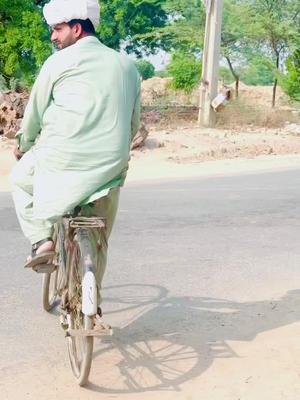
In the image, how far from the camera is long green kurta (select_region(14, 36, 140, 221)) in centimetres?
394

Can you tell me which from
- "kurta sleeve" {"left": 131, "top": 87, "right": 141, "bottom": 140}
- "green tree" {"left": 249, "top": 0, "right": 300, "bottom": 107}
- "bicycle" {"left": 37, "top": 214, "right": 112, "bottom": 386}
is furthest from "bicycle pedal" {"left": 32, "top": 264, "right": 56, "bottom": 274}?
"green tree" {"left": 249, "top": 0, "right": 300, "bottom": 107}

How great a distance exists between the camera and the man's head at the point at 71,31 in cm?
407

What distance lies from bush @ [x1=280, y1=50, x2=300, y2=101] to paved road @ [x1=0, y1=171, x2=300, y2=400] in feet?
56.6

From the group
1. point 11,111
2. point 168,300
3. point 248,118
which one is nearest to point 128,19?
point 248,118

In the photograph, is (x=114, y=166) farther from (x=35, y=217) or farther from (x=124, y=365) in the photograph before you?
(x=124, y=365)

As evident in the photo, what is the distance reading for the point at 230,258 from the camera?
7121 millimetres

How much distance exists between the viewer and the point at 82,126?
155 inches

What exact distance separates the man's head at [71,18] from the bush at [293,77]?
23146 mm

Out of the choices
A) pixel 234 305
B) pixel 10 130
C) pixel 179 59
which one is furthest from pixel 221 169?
pixel 179 59

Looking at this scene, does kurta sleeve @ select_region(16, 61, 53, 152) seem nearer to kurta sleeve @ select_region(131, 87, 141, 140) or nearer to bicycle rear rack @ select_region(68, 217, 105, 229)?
kurta sleeve @ select_region(131, 87, 141, 140)

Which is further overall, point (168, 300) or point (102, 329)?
point (168, 300)

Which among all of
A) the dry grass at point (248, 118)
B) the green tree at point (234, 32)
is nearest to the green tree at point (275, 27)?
the green tree at point (234, 32)

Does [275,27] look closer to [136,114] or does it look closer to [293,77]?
[293,77]

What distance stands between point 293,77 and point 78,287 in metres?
23.6
